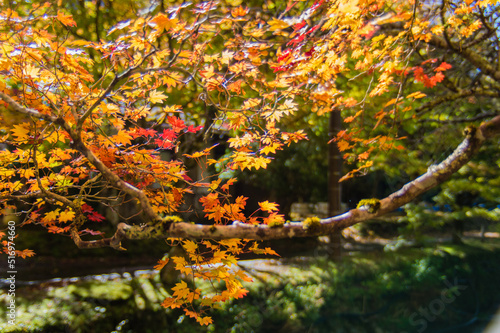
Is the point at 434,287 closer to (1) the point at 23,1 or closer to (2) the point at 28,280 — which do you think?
(2) the point at 28,280

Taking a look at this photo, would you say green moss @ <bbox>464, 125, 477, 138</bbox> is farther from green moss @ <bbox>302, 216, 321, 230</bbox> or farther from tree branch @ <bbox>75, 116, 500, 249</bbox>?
green moss @ <bbox>302, 216, 321, 230</bbox>

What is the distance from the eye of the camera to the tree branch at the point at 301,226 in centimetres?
144

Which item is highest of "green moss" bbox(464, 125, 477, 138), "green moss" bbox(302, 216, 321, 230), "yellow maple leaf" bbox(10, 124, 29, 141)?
"yellow maple leaf" bbox(10, 124, 29, 141)

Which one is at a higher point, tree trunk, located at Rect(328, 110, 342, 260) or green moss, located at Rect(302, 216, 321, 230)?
tree trunk, located at Rect(328, 110, 342, 260)

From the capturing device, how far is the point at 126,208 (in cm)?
605

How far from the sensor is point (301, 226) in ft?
5.32

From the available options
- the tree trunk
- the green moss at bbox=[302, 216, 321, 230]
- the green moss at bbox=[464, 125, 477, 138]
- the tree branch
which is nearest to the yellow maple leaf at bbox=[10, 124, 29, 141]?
the tree branch

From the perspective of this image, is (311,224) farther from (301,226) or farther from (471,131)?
(471,131)

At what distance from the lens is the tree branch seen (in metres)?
1.44

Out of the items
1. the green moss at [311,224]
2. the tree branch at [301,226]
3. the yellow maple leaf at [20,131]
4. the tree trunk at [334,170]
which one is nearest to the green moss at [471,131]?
the tree branch at [301,226]

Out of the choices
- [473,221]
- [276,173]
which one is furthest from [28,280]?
[473,221]

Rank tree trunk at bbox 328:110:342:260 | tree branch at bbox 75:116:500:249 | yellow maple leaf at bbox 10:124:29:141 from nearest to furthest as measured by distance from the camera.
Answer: tree branch at bbox 75:116:500:249, yellow maple leaf at bbox 10:124:29:141, tree trunk at bbox 328:110:342:260

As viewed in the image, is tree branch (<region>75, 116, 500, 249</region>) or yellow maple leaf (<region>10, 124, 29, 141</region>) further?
yellow maple leaf (<region>10, 124, 29, 141</region>)

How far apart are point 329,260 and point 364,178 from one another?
4088 millimetres
